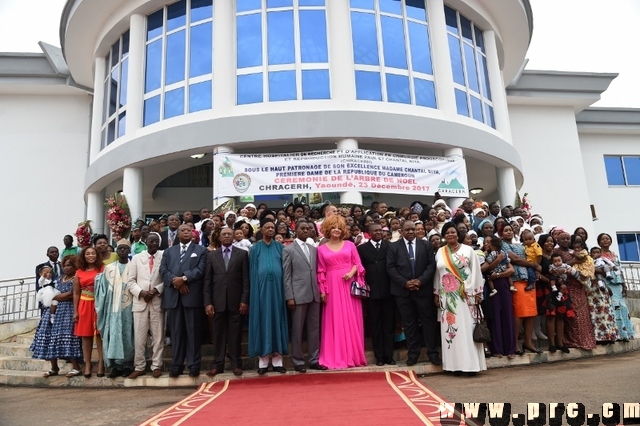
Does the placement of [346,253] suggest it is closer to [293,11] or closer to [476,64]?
[293,11]

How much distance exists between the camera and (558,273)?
6.19 meters

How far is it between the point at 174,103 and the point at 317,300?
683 cm

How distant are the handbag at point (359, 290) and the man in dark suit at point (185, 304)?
1815 mm

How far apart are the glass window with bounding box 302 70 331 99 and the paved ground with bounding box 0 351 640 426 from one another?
6.48 m

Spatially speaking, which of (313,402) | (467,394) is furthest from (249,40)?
(467,394)

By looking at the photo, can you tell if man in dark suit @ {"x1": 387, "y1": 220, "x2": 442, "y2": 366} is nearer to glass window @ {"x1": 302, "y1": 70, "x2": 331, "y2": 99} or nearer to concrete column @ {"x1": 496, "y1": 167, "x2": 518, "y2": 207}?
glass window @ {"x1": 302, "y1": 70, "x2": 331, "y2": 99}

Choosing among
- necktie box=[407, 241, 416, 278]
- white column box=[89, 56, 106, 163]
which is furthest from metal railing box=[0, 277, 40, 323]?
necktie box=[407, 241, 416, 278]

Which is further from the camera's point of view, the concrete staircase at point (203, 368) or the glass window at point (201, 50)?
the glass window at point (201, 50)

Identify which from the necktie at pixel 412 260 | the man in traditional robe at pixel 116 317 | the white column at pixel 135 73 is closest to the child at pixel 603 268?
the necktie at pixel 412 260

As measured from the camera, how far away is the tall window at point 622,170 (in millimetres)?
17938

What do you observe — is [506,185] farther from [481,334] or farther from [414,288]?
[481,334]

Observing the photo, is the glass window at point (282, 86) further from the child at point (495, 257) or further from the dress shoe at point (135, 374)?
the dress shoe at point (135, 374)

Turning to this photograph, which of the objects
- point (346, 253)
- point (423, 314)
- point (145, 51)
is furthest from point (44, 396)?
point (145, 51)

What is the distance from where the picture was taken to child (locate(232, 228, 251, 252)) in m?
6.28
